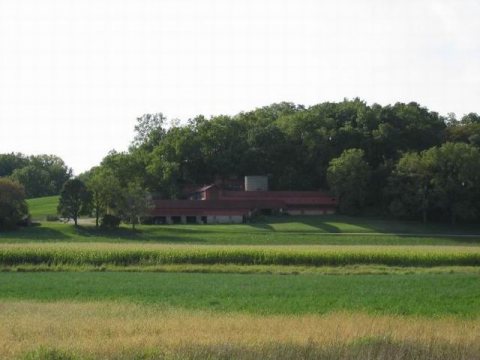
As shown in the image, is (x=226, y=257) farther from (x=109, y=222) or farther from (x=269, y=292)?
(x=109, y=222)

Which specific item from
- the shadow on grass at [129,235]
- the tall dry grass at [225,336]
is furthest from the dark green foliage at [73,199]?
the tall dry grass at [225,336]

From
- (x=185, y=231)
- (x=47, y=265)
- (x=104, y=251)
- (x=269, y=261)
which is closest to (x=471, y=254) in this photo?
(x=269, y=261)

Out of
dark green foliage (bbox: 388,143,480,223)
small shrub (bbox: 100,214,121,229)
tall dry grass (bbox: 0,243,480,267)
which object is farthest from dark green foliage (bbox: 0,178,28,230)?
dark green foliage (bbox: 388,143,480,223)

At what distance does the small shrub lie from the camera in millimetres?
69875

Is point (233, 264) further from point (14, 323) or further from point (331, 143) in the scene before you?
point (331, 143)

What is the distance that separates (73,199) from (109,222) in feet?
17.0

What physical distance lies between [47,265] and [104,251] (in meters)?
3.48

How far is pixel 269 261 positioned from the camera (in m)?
38.2

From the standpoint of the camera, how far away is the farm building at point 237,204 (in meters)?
84.9

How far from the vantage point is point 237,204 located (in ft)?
287

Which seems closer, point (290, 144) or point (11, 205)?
point (11, 205)

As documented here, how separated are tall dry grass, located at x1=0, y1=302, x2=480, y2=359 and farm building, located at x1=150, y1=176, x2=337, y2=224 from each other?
210ft

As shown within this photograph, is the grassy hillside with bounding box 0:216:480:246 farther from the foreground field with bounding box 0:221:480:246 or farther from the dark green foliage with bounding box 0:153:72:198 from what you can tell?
the dark green foliage with bounding box 0:153:72:198

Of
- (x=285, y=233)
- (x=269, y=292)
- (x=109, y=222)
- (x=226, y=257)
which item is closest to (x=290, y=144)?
(x=285, y=233)
